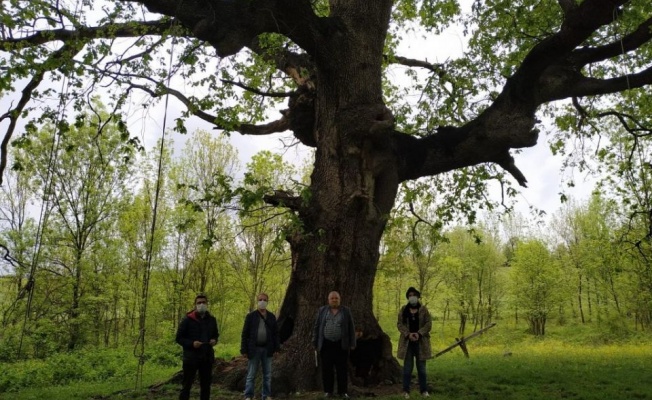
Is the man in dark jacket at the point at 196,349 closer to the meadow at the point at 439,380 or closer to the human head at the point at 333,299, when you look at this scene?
the meadow at the point at 439,380

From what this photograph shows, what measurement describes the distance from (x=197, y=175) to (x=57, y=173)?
23.0ft

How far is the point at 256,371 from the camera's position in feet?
23.3

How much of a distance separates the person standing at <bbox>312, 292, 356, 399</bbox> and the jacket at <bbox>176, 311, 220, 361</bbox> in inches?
62.0

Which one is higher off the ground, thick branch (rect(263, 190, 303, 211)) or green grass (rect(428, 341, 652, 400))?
thick branch (rect(263, 190, 303, 211))

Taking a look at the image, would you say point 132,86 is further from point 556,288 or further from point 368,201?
point 556,288

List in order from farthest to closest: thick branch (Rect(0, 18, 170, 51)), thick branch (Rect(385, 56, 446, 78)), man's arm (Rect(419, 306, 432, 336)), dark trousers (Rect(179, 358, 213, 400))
→ thick branch (Rect(385, 56, 446, 78)) → man's arm (Rect(419, 306, 432, 336)) → dark trousers (Rect(179, 358, 213, 400)) → thick branch (Rect(0, 18, 170, 51))

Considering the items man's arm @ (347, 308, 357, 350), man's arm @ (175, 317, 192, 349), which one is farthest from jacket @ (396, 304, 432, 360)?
man's arm @ (175, 317, 192, 349)

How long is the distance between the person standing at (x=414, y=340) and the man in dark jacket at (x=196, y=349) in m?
2.98

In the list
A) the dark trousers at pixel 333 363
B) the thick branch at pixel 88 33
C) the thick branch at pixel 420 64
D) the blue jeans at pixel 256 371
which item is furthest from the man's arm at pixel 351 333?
the thick branch at pixel 420 64

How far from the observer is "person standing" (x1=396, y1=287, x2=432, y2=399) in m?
7.50

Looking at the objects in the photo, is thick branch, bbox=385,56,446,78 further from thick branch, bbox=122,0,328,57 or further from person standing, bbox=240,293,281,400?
person standing, bbox=240,293,281,400

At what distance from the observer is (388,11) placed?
30.4ft

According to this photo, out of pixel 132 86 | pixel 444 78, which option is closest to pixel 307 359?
pixel 132 86

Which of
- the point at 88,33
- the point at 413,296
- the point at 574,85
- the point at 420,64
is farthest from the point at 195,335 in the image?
the point at 420,64
